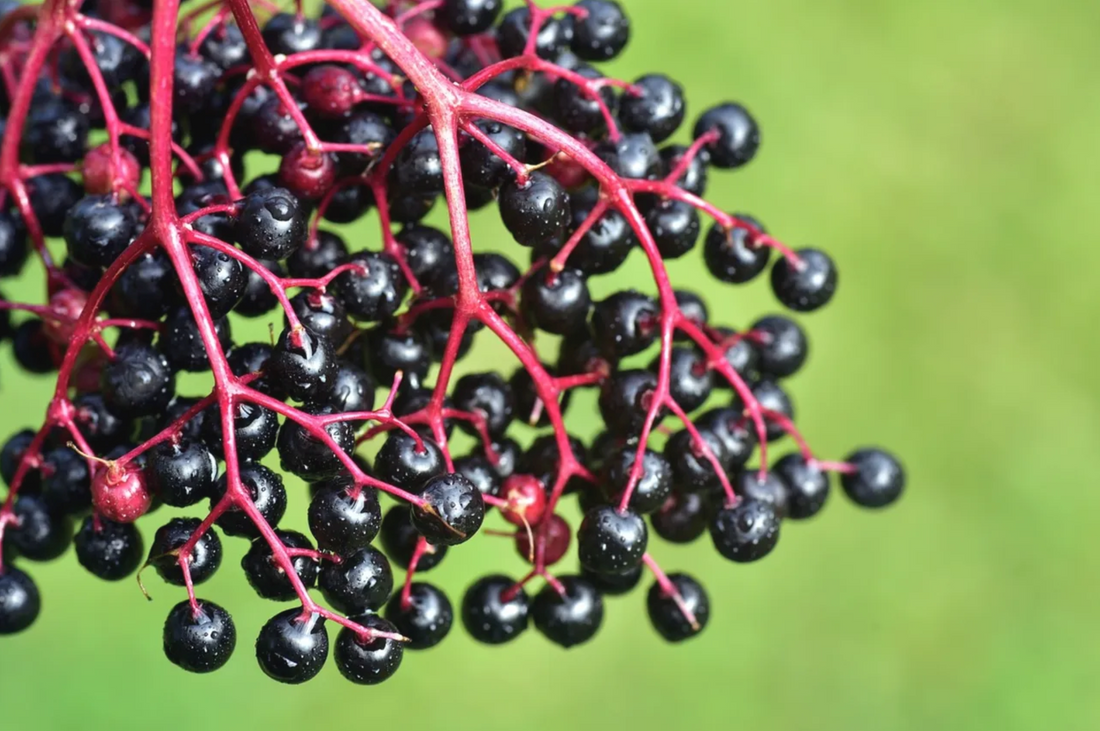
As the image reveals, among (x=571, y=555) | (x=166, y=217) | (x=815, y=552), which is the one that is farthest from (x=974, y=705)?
(x=166, y=217)

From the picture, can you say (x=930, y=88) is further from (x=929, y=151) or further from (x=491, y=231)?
(x=491, y=231)

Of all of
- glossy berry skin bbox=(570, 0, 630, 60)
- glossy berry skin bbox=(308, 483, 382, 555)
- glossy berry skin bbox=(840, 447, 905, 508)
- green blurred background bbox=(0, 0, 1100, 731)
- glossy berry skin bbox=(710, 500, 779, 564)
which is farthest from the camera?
green blurred background bbox=(0, 0, 1100, 731)

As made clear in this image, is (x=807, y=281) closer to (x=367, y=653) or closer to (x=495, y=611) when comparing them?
(x=495, y=611)

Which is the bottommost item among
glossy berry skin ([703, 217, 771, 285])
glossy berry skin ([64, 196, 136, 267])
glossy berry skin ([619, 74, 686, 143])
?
glossy berry skin ([64, 196, 136, 267])

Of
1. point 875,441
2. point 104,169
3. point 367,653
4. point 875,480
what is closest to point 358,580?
point 367,653

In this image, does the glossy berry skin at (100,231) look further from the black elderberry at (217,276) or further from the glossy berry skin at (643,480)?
the glossy berry skin at (643,480)

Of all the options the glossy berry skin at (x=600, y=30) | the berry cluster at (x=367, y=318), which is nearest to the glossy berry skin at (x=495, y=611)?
the berry cluster at (x=367, y=318)

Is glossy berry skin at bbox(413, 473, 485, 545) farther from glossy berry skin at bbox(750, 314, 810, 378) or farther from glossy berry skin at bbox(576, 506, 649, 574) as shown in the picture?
glossy berry skin at bbox(750, 314, 810, 378)

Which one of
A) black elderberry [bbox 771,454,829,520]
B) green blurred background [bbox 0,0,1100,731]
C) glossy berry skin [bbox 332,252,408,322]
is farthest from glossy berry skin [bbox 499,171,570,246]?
green blurred background [bbox 0,0,1100,731]
